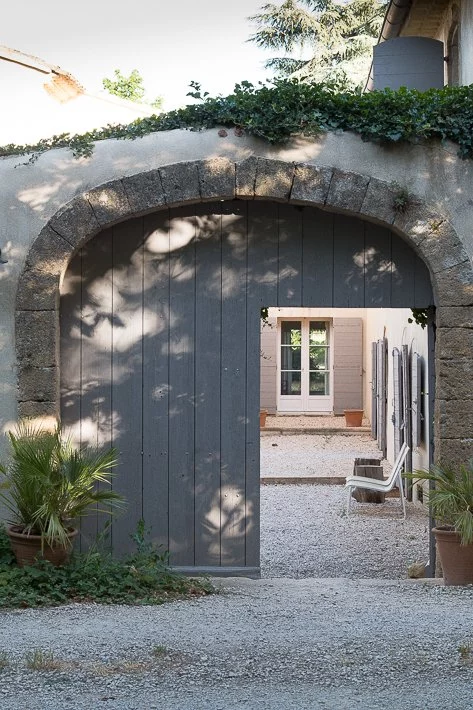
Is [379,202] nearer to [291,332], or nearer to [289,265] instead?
[289,265]

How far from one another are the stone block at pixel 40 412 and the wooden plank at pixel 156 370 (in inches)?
28.1

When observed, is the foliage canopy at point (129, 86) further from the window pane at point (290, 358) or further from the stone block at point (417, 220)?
the stone block at point (417, 220)

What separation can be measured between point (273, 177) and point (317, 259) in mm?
747

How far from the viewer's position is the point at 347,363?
76.4ft

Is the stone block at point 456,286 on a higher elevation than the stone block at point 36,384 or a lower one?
higher

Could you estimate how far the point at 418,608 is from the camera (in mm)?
5883

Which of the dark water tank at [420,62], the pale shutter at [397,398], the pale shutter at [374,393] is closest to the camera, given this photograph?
the dark water tank at [420,62]

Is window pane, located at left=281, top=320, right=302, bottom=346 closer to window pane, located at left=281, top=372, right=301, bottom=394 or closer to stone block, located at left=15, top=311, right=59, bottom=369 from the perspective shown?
window pane, located at left=281, top=372, right=301, bottom=394

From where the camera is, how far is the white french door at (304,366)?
2353cm

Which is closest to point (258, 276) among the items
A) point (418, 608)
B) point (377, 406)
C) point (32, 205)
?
point (32, 205)

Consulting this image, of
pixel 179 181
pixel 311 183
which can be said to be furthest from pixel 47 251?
pixel 311 183

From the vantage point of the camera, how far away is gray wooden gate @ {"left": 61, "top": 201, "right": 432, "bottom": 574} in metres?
7.59

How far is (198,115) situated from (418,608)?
12.5 feet

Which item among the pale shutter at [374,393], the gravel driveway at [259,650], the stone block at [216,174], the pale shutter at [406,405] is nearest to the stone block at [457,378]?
the gravel driveway at [259,650]
